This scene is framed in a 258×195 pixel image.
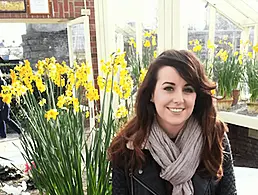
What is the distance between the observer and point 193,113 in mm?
1116

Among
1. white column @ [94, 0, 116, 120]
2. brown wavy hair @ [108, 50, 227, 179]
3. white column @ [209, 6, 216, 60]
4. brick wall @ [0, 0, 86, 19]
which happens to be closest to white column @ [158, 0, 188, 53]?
white column @ [94, 0, 116, 120]

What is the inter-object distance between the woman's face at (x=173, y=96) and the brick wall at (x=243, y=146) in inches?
96.1

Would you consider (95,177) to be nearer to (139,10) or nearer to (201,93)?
(201,93)

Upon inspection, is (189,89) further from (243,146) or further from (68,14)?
(68,14)

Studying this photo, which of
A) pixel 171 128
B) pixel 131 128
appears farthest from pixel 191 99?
pixel 131 128

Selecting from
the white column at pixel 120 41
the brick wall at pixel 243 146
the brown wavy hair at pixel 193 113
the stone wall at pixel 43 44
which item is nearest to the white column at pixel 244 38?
the brick wall at pixel 243 146

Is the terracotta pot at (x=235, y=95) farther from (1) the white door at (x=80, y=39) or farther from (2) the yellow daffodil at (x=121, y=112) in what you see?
(2) the yellow daffodil at (x=121, y=112)

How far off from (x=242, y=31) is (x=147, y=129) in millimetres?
2534

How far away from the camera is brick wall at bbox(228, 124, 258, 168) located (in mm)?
3232

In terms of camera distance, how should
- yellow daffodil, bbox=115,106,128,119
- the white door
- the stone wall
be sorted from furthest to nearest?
the stone wall < the white door < yellow daffodil, bbox=115,106,128,119

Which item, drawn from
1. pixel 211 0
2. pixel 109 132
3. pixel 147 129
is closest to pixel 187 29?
pixel 211 0

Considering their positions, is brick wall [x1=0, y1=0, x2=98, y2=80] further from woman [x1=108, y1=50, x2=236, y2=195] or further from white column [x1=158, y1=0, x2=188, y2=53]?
woman [x1=108, y1=50, x2=236, y2=195]

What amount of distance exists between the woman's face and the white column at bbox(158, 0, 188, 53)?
1353 mm

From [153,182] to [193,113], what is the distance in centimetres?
28
